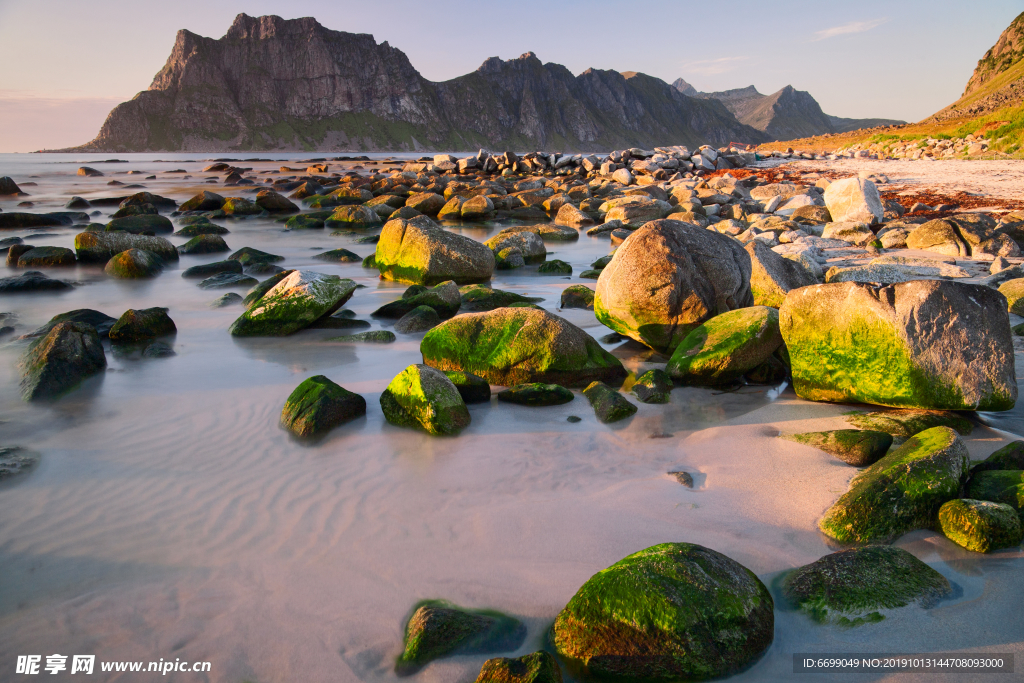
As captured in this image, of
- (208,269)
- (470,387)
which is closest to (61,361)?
(470,387)

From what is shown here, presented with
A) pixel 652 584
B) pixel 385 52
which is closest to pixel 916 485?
pixel 652 584

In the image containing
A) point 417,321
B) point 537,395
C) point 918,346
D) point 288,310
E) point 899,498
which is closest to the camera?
point 899,498

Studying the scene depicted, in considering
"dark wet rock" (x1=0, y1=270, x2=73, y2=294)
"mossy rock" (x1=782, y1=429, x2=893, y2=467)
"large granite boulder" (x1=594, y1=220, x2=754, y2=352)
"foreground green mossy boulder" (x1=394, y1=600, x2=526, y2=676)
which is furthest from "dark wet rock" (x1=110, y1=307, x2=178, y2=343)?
"mossy rock" (x1=782, y1=429, x2=893, y2=467)

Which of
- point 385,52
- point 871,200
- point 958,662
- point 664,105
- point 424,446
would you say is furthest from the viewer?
point 664,105

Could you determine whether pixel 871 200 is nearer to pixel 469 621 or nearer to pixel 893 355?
pixel 893 355

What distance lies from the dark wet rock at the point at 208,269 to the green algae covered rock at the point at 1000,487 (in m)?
8.79

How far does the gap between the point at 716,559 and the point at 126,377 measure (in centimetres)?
475

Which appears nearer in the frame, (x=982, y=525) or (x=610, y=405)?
(x=982, y=525)

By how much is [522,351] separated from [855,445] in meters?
2.24

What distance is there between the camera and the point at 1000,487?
2.63 metres

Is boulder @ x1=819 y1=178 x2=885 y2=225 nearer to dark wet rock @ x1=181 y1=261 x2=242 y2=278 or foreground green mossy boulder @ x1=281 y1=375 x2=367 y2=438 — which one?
foreground green mossy boulder @ x1=281 y1=375 x2=367 y2=438

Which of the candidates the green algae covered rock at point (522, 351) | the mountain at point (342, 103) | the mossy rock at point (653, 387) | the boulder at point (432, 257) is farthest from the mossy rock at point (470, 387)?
the mountain at point (342, 103)

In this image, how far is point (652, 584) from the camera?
2.03 meters

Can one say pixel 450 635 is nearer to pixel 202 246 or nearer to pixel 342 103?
pixel 202 246
